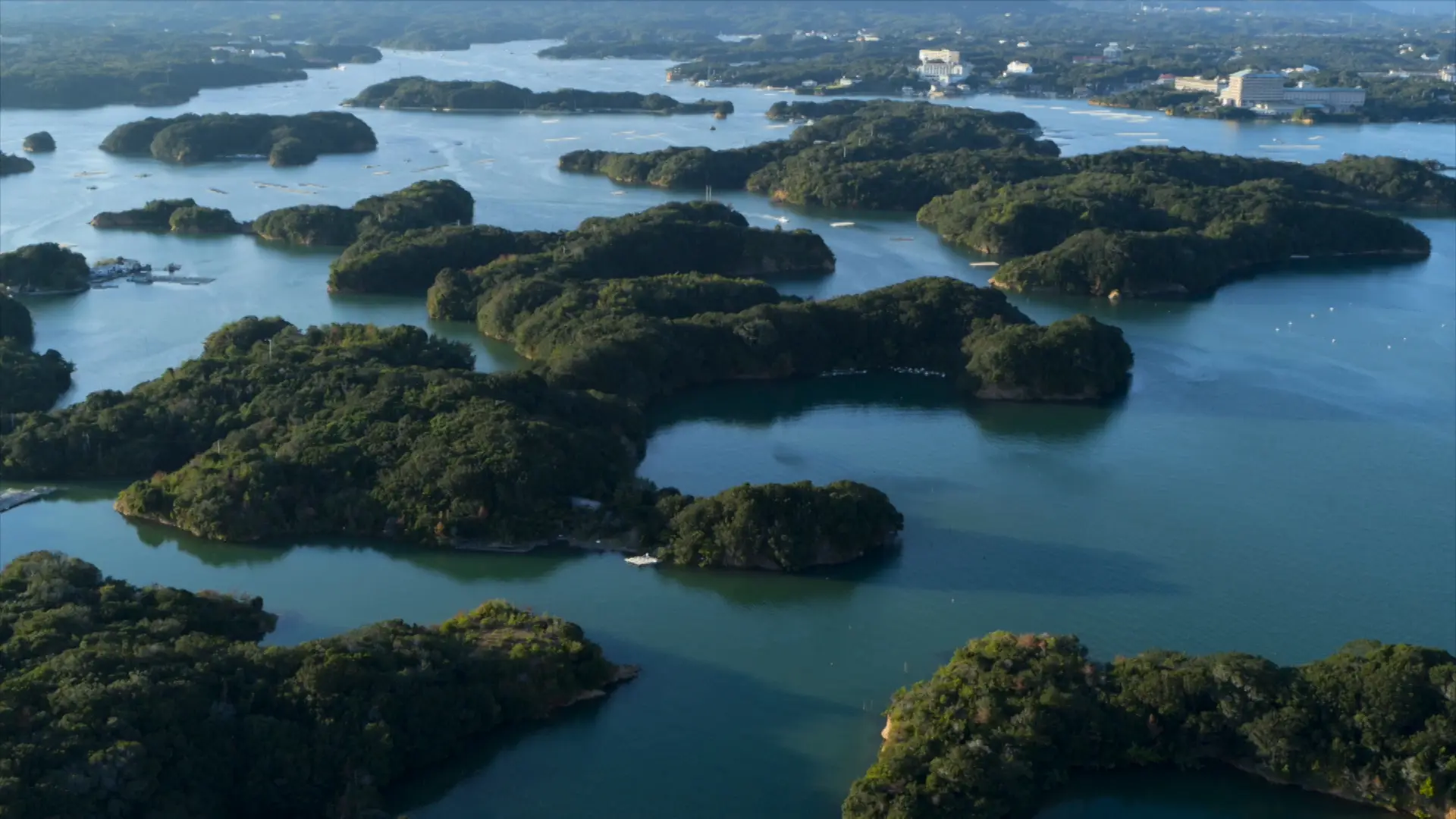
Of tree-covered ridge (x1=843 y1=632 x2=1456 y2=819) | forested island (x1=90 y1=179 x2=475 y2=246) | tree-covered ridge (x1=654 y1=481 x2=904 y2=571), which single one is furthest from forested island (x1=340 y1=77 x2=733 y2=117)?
tree-covered ridge (x1=843 y1=632 x2=1456 y2=819)

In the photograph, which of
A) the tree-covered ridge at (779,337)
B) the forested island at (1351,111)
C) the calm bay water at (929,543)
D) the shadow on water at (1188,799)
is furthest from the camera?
the forested island at (1351,111)

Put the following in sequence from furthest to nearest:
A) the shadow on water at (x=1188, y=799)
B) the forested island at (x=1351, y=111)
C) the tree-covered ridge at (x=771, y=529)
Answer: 1. the forested island at (x=1351, y=111)
2. the tree-covered ridge at (x=771, y=529)
3. the shadow on water at (x=1188, y=799)

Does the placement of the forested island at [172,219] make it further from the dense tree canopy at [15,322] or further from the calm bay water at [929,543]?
Result: the dense tree canopy at [15,322]

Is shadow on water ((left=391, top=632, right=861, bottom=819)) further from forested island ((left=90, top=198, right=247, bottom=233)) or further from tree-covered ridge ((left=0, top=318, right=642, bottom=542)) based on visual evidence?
forested island ((left=90, top=198, right=247, bottom=233))

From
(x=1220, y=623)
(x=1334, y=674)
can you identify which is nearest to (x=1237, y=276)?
(x=1220, y=623)

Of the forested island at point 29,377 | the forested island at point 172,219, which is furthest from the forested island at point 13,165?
Result: the forested island at point 29,377

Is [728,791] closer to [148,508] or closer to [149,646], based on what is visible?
[149,646]
